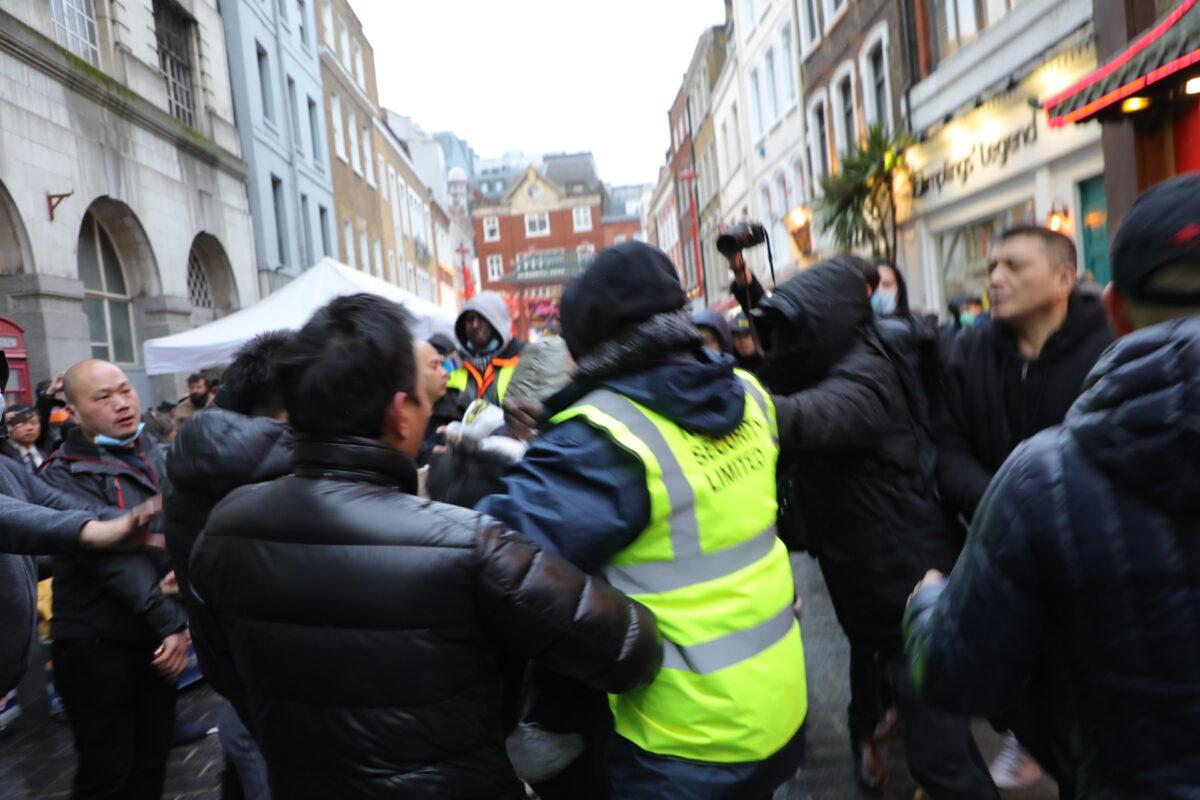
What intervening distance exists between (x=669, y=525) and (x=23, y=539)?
2.10 m

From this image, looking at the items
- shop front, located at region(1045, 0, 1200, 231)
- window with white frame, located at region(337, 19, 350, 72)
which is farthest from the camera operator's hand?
window with white frame, located at region(337, 19, 350, 72)

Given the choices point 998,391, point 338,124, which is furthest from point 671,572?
point 338,124

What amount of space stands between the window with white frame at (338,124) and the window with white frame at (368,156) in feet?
9.70

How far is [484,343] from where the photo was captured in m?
5.44

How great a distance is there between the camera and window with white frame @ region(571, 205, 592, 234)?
8181 centimetres

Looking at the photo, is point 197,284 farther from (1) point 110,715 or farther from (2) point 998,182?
(1) point 110,715

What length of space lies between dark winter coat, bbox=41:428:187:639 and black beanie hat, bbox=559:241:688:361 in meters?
1.97

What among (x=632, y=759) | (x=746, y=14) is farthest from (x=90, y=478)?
(x=746, y=14)

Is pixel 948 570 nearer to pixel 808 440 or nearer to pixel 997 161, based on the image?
pixel 808 440

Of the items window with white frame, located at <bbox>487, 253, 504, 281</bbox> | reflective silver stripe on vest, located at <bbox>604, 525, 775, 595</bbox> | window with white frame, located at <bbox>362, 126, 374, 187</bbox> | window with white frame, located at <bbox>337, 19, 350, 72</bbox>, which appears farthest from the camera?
window with white frame, located at <bbox>487, 253, 504, 281</bbox>

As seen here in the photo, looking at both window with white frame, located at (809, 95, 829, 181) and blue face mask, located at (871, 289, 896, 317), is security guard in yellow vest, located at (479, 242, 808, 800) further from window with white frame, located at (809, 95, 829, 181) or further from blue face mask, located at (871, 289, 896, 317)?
window with white frame, located at (809, 95, 829, 181)

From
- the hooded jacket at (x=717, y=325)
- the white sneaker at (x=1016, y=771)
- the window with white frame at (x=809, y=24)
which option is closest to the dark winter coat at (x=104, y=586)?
the white sneaker at (x=1016, y=771)

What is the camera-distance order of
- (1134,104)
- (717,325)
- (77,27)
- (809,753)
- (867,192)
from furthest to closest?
(867,192)
(77,27)
(1134,104)
(717,325)
(809,753)

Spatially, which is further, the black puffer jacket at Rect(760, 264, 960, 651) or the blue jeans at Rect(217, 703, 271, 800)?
the blue jeans at Rect(217, 703, 271, 800)
